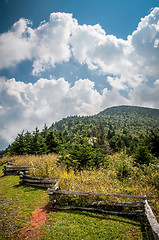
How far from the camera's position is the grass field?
149 inches

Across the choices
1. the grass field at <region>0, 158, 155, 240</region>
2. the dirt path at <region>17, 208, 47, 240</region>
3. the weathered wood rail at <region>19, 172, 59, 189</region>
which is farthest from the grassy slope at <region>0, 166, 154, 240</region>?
the weathered wood rail at <region>19, 172, 59, 189</region>

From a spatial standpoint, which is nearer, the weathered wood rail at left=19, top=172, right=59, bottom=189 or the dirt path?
the dirt path


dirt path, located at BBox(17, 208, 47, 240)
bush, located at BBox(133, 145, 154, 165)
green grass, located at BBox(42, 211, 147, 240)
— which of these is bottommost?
green grass, located at BBox(42, 211, 147, 240)

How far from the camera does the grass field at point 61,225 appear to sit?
380 cm

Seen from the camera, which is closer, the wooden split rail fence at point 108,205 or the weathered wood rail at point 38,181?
the wooden split rail fence at point 108,205

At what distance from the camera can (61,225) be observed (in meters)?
4.30

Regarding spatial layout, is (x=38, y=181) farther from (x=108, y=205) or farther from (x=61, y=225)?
(x=108, y=205)

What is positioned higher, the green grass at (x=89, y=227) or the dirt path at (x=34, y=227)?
the dirt path at (x=34, y=227)

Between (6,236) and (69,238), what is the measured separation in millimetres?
2128

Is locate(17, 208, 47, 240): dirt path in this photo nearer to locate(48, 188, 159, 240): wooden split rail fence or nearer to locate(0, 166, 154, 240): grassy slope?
locate(0, 166, 154, 240): grassy slope

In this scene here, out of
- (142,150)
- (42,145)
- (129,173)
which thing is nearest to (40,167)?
(129,173)

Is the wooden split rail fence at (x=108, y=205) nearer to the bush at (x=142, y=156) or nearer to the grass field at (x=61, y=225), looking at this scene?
the grass field at (x=61, y=225)

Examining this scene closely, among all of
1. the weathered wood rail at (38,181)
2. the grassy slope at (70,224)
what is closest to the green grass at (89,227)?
the grassy slope at (70,224)

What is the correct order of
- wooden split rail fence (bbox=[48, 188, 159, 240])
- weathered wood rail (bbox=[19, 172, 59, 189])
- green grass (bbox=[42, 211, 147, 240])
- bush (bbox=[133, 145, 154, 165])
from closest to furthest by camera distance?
1. green grass (bbox=[42, 211, 147, 240])
2. wooden split rail fence (bbox=[48, 188, 159, 240])
3. weathered wood rail (bbox=[19, 172, 59, 189])
4. bush (bbox=[133, 145, 154, 165])
